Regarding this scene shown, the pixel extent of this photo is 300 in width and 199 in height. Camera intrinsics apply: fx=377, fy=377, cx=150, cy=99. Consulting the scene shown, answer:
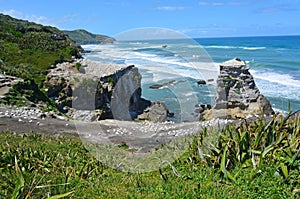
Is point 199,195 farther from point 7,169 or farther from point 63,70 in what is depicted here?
point 63,70

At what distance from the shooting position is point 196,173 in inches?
247

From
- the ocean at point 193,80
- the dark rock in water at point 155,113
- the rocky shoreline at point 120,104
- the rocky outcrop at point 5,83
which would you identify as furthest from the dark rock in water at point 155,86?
the rocky outcrop at point 5,83

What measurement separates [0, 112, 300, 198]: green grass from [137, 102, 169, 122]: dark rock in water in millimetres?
17901

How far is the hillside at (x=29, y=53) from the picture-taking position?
91.7 feet

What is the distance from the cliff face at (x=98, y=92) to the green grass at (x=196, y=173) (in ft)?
52.2

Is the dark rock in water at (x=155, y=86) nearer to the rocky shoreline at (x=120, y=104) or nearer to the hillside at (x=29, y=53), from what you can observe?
the rocky shoreline at (x=120, y=104)

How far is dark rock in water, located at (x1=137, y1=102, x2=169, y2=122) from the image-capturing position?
25747mm

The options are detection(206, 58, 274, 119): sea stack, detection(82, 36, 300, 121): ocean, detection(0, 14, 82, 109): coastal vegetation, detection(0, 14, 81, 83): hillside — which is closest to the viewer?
detection(0, 14, 82, 109): coastal vegetation

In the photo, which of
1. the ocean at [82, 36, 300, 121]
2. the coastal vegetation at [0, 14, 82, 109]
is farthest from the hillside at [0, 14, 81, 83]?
the ocean at [82, 36, 300, 121]

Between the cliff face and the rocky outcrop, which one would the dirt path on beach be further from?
the cliff face

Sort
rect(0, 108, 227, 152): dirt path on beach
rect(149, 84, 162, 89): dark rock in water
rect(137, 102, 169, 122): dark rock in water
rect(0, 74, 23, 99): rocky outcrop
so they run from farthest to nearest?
rect(149, 84, 162, 89): dark rock in water
rect(137, 102, 169, 122): dark rock in water
rect(0, 74, 23, 99): rocky outcrop
rect(0, 108, 227, 152): dirt path on beach

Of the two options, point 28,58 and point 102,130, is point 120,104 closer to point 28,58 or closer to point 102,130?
point 28,58

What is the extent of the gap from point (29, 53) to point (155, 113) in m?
→ 16.0

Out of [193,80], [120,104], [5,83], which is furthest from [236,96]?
[193,80]
